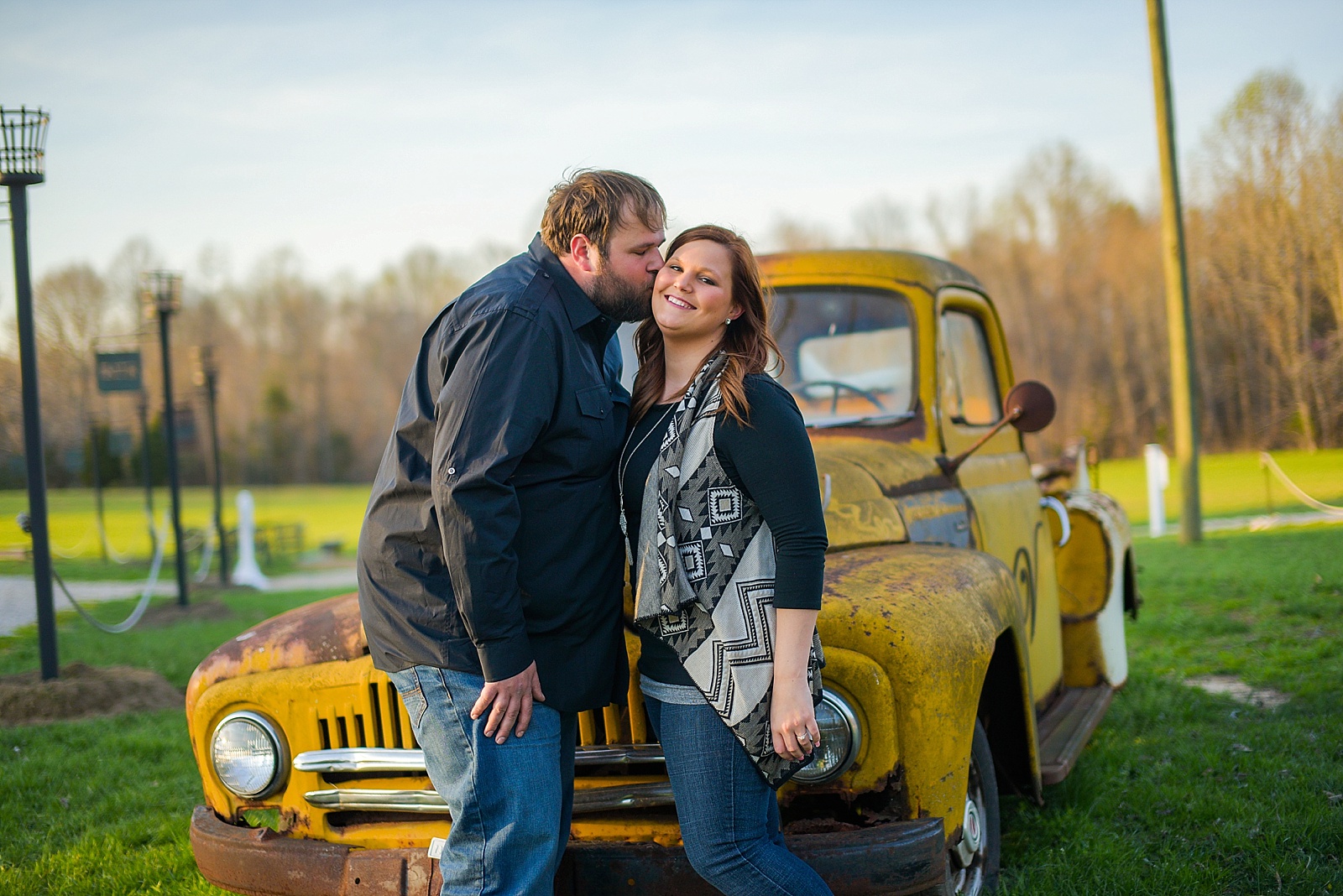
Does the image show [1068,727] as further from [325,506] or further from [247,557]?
[325,506]

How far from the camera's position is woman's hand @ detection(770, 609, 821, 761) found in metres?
1.98

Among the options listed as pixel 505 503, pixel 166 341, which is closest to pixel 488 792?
pixel 505 503

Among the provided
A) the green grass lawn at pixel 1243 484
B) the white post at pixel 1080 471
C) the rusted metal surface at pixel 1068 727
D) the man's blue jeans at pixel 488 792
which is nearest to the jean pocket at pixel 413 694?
the man's blue jeans at pixel 488 792

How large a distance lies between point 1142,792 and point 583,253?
10.3 ft

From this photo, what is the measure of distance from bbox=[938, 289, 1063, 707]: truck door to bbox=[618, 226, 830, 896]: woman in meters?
1.91

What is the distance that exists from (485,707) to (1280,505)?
18.9m

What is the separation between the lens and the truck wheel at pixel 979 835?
9.14 feet

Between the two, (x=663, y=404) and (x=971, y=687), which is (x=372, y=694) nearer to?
(x=663, y=404)

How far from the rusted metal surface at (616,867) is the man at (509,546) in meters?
0.22

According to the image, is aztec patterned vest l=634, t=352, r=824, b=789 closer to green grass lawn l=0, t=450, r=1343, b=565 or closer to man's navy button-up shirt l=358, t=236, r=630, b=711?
man's navy button-up shirt l=358, t=236, r=630, b=711

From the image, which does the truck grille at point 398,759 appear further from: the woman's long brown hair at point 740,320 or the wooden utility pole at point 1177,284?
the wooden utility pole at point 1177,284

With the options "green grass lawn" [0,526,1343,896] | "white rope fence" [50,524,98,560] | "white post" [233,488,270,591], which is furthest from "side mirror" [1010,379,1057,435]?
"white rope fence" [50,524,98,560]

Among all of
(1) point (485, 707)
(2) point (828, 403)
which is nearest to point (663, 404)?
(1) point (485, 707)

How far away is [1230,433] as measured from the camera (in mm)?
26438
